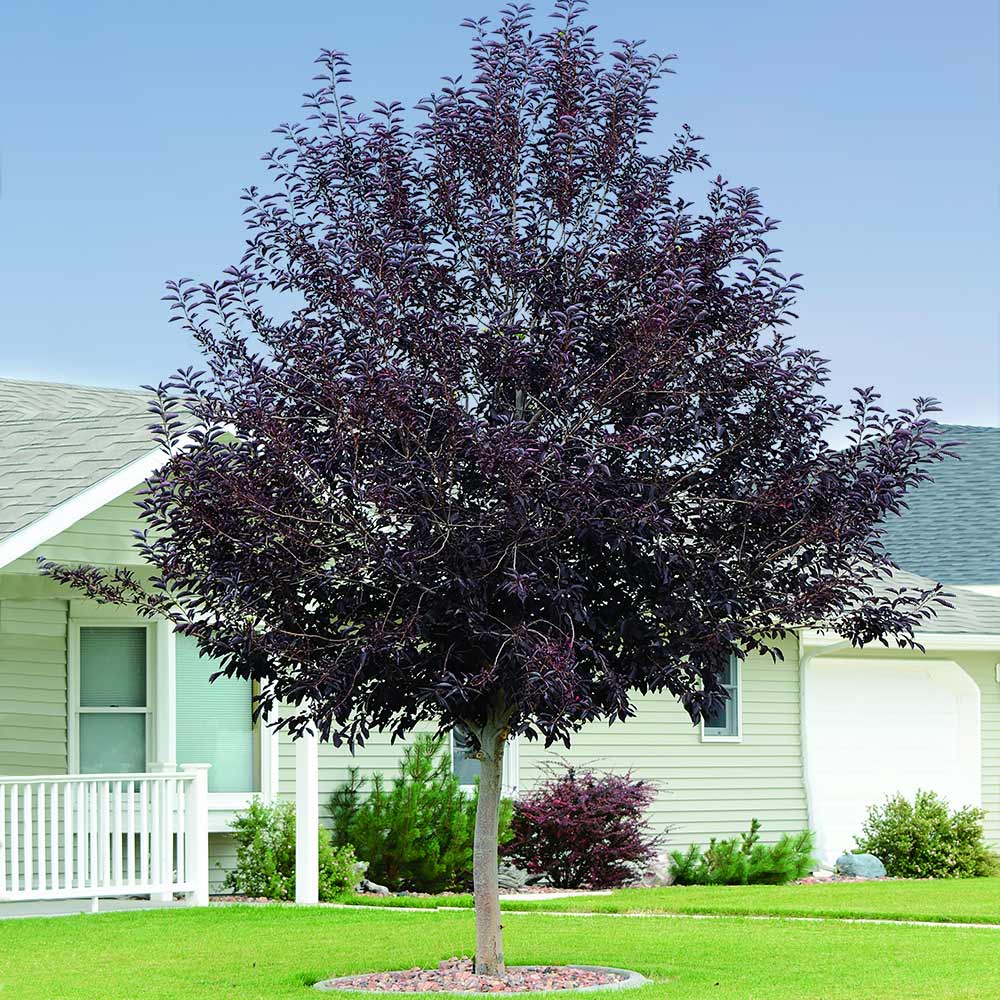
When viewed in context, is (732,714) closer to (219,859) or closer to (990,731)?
(990,731)

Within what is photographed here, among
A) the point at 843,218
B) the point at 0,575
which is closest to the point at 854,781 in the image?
the point at 843,218

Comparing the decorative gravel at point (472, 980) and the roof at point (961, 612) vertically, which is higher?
the roof at point (961, 612)

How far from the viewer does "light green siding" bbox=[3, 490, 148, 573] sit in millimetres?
14312

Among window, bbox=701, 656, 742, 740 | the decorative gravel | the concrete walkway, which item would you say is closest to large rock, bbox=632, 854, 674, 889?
window, bbox=701, 656, 742, 740

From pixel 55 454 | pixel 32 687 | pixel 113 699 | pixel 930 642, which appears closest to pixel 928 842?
pixel 930 642

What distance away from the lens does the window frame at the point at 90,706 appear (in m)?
16.3

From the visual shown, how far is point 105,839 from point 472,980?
550 cm

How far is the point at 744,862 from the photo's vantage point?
19828 millimetres

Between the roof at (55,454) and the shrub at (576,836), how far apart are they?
5.82m

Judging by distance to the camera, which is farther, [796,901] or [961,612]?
[961,612]

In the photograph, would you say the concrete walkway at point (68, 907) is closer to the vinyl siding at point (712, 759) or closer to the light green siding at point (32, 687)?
the light green siding at point (32, 687)

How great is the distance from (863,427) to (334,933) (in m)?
5.94

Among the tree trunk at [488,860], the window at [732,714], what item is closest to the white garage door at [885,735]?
the window at [732,714]

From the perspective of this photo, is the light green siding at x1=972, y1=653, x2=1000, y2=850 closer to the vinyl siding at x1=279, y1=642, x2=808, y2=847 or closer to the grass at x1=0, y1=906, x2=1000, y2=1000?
the vinyl siding at x1=279, y1=642, x2=808, y2=847
